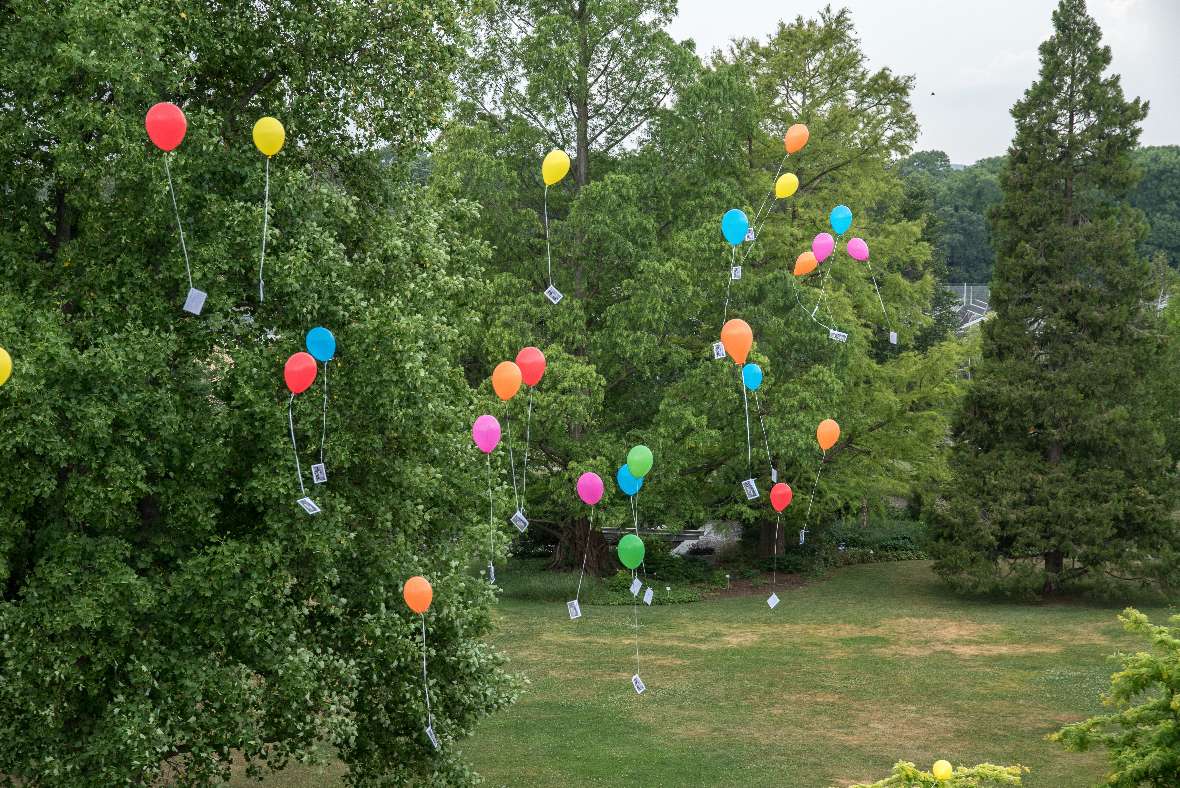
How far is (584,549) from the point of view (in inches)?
981

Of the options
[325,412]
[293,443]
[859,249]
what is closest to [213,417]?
[293,443]

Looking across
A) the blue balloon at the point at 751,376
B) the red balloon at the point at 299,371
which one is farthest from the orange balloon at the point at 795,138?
the red balloon at the point at 299,371

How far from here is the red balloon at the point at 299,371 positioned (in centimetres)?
905

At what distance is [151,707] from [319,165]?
4.93 meters

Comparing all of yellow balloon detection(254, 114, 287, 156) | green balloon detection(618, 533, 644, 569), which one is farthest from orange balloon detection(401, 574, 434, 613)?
yellow balloon detection(254, 114, 287, 156)

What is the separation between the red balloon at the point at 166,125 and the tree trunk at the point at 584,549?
1660cm

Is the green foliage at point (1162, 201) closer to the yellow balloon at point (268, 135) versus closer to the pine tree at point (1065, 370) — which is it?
the pine tree at point (1065, 370)

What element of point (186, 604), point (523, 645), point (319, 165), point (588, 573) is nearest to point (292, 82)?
point (319, 165)

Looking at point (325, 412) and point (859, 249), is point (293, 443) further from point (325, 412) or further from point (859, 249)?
point (859, 249)

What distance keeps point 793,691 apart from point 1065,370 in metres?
Answer: 9.51

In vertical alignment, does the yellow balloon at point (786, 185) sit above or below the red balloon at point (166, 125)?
above

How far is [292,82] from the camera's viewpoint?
1051 cm

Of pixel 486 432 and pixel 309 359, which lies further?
pixel 486 432

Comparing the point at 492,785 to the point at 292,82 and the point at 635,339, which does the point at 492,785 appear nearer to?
the point at 292,82
